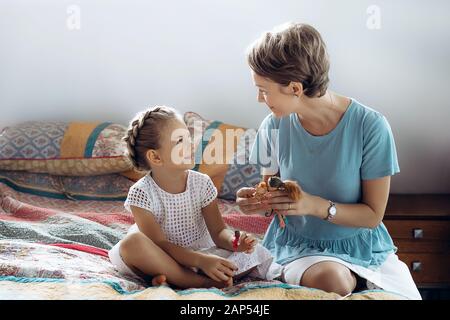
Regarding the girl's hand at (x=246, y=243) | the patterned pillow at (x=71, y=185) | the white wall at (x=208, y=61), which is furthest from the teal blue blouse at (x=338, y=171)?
the white wall at (x=208, y=61)

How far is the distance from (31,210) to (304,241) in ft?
3.27

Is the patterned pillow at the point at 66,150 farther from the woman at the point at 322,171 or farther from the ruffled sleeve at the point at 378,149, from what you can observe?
the ruffled sleeve at the point at 378,149

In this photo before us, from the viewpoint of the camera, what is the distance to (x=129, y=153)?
1.70 meters

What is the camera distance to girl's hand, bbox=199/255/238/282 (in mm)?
1517

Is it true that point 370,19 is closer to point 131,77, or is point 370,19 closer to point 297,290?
point 131,77

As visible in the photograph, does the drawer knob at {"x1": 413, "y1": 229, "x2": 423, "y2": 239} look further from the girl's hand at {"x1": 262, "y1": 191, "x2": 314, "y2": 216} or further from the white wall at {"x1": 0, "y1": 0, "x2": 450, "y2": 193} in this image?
the girl's hand at {"x1": 262, "y1": 191, "x2": 314, "y2": 216}

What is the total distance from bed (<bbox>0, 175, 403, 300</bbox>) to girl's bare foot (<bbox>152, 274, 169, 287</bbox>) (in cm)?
4

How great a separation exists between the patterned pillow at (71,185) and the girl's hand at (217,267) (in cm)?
91

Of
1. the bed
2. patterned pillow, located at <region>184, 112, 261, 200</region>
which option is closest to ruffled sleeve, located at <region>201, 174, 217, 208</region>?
the bed

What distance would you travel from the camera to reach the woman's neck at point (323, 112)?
1.62m

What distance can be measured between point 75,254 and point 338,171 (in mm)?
738

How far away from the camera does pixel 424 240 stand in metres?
2.35

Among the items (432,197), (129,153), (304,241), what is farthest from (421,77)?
(129,153)

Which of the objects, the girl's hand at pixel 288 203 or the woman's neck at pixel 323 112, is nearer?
the girl's hand at pixel 288 203
